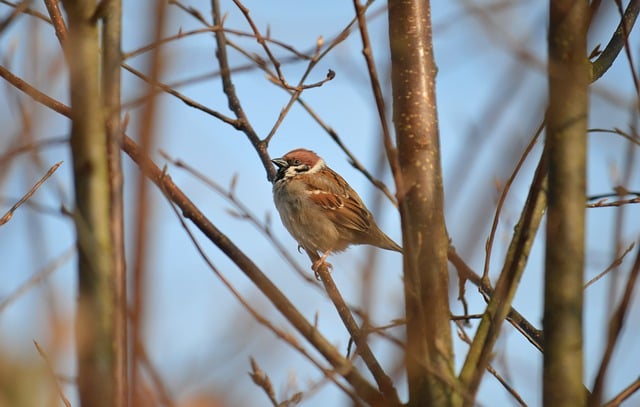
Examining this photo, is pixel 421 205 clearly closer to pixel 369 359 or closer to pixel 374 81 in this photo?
pixel 369 359

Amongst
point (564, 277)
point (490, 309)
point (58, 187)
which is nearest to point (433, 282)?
point (490, 309)

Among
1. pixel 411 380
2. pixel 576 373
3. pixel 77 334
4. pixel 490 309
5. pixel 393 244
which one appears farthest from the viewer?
pixel 393 244

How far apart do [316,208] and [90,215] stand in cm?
544

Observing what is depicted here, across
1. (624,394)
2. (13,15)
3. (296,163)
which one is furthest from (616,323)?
(296,163)

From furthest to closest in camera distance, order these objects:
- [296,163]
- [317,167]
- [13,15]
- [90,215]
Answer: [317,167] < [296,163] < [13,15] < [90,215]

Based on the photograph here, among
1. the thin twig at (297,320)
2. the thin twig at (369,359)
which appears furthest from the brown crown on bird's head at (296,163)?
the thin twig at (297,320)

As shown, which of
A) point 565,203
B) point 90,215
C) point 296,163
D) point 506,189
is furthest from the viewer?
point 296,163

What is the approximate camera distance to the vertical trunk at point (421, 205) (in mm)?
1773

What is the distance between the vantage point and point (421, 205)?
2184 millimetres

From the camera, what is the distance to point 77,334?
3.86ft

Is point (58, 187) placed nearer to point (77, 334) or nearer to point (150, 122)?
point (77, 334)

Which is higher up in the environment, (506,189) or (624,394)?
(506,189)

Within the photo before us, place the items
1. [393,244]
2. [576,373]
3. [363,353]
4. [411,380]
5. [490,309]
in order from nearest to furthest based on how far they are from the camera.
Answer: [576,373] → [411,380] → [490,309] → [363,353] → [393,244]

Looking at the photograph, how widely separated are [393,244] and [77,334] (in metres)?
5.54
